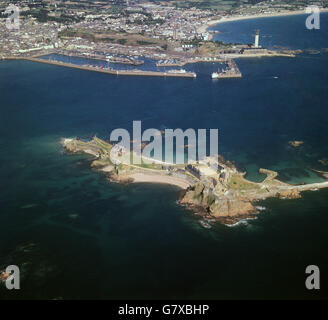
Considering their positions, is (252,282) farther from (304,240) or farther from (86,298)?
(86,298)

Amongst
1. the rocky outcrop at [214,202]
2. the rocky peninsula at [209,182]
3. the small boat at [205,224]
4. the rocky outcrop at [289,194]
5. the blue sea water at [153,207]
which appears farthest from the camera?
the rocky outcrop at [289,194]

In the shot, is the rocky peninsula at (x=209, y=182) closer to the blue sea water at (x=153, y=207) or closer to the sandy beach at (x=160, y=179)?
the sandy beach at (x=160, y=179)

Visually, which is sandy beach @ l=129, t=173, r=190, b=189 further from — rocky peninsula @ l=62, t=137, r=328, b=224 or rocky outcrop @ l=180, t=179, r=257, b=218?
rocky outcrop @ l=180, t=179, r=257, b=218

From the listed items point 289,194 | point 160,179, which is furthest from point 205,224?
point 289,194

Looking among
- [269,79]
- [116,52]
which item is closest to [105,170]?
[269,79]

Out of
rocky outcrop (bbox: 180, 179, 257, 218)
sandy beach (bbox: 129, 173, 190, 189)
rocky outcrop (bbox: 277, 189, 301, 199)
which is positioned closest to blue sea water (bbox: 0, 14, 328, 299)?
rocky outcrop (bbox: 277, 189, 301, 199)

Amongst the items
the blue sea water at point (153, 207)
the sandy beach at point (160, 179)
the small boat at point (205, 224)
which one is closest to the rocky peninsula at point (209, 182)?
the sandy beach at point (160, 179)
